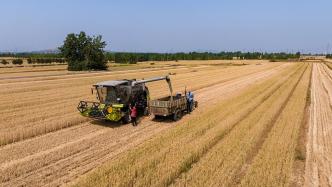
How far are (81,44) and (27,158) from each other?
62.5 metres

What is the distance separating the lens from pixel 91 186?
956 centimetres

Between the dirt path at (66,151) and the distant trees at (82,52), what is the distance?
54640mm

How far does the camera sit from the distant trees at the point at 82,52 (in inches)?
2783

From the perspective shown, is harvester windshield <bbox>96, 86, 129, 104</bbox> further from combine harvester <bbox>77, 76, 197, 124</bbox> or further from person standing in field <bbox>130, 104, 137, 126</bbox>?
person standing in field <bbox>130, 104, 137, 126</bbox>

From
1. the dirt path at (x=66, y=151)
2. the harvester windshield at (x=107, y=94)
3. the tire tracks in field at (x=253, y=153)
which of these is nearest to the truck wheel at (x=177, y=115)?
the dirt path at (x=66, y=151)

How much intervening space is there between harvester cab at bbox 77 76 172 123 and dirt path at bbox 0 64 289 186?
2.11 ft

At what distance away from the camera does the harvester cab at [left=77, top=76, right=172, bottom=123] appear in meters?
16.9

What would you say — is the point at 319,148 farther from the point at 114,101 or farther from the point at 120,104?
the point at 114,101

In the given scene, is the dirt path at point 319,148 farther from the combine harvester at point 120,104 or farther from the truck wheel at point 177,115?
the combine harvester at point 120,104

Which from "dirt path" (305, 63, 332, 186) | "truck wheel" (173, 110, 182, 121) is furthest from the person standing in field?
"dirt path" (305, 63, 332, 186)

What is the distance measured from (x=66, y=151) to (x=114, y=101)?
17.2ft

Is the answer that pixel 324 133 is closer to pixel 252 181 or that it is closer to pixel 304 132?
pixel 304 132

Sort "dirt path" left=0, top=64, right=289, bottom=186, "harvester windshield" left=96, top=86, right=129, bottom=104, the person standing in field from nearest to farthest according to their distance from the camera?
1. "dirt path" left=0, top=64, right=289, bottom=186
2. the person standing in field
3. "harvester windshield" left=96, top=86, right=129, bottom=104

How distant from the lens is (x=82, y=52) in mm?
71500
